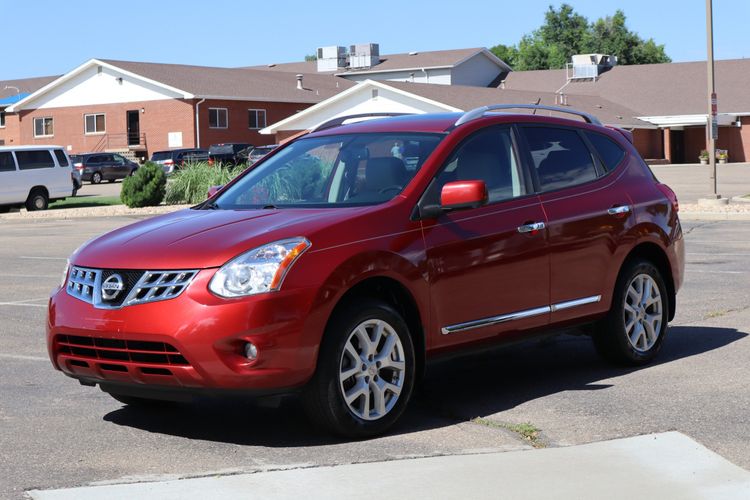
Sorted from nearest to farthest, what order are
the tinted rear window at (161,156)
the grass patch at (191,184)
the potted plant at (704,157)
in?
1. the grass patch at (191,184)
2. the tinted rear window at (161,156)
3. the potted plant at (704,157)

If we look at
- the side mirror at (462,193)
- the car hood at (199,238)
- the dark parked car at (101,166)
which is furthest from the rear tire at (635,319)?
the dark parked car at (101,166)

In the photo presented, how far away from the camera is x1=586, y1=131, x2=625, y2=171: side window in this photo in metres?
8.62

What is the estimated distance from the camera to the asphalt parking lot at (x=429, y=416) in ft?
20.2

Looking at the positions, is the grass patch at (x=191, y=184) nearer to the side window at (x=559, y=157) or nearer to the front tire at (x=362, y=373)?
the side window at (x=559, y=157)

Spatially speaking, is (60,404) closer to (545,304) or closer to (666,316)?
(545,304)

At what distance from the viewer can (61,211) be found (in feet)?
114

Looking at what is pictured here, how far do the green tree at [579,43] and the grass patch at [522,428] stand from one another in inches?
4337

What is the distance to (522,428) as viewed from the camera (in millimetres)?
6723

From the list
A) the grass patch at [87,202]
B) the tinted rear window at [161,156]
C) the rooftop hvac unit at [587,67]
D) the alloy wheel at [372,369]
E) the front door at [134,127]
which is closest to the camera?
the alloy wheel at [372,369]

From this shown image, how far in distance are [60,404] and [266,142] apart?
203 ft

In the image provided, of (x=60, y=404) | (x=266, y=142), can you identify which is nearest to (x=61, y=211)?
(x=60, y=404)

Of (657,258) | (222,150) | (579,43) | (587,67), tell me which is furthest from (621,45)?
(657,258)

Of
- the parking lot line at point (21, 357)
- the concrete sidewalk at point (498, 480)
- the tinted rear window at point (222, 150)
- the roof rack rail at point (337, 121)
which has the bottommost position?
the concrete sidewalk at point (498, 480)

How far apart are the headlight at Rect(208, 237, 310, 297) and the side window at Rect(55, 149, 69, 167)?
107ft
